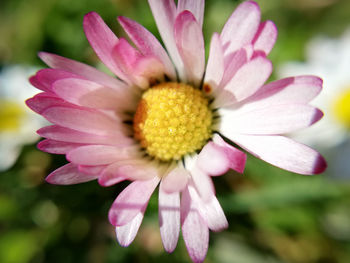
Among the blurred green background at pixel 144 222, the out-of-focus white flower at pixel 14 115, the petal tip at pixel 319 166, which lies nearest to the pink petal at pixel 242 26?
the petal tip at pixel 319 166

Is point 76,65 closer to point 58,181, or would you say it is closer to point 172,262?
point 58,181

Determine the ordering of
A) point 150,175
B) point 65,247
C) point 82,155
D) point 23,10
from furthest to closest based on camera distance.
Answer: point 23,10
point 65,247
point 150,175
point 82,155

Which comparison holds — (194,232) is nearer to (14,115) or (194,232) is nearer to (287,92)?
(287,92)

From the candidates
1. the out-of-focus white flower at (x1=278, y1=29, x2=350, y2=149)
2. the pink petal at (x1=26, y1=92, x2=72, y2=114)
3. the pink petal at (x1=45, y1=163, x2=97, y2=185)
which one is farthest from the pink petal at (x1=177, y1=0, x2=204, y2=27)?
the out-of-focus white flower at (x1=278, y1=29, x2=350, y2=149)

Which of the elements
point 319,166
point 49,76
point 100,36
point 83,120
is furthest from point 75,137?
point 319,166

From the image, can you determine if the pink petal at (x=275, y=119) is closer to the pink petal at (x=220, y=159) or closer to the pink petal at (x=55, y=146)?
the pink petal at (x=220, y=159)

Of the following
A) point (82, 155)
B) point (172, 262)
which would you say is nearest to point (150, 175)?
point (82, 155)
